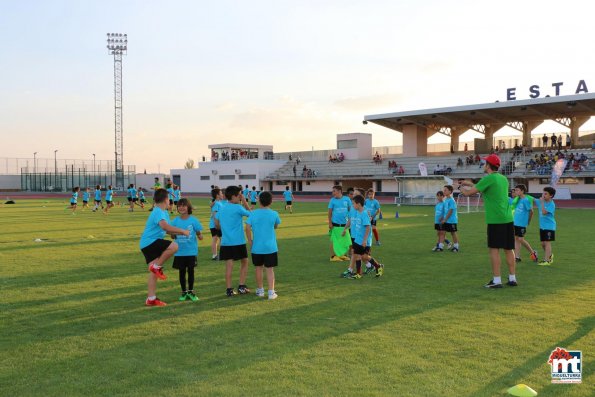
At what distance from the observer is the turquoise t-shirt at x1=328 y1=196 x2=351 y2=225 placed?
12.1m

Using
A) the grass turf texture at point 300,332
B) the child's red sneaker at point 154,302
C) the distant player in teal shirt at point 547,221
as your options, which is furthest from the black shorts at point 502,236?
the child's red sneaker at point 154,302

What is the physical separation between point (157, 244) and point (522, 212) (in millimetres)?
7855

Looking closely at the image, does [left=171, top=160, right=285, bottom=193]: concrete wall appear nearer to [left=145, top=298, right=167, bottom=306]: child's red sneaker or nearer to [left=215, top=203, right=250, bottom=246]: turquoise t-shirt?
[left=215, top=203, right=250, bottom=246]: turquoise t-shirt

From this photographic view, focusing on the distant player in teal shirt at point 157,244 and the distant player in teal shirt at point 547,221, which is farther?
the distant player in teal shirt at point 547,221

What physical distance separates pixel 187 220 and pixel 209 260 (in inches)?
174

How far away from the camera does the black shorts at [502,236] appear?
882 centimetres

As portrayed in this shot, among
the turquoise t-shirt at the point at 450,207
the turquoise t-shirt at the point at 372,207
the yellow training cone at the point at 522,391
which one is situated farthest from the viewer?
the turquoise t-shirt at the point at 450,207

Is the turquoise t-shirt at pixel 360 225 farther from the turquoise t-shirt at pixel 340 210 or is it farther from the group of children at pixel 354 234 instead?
the turquoise t-shirt at pixel 340 210

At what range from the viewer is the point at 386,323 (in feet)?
22.2

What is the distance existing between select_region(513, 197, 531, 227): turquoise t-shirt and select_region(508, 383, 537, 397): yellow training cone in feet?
25.7

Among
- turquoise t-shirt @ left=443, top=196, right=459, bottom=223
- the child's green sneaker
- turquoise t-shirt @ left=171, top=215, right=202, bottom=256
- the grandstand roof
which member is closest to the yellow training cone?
the child's green sneaker

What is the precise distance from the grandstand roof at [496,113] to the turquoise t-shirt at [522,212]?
121 feet

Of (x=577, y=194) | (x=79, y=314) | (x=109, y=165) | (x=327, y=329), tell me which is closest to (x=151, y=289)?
(x=79, y=314)

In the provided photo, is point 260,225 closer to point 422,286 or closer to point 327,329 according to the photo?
point 327,329
